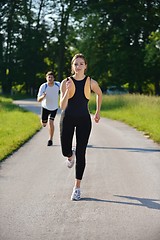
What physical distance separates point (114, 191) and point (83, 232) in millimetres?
2124

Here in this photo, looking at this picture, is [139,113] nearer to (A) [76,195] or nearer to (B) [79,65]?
(B) [79,65]

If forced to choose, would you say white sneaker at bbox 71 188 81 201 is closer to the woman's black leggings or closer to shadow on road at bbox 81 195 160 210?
shadow on road at bbox 81 195 160 210

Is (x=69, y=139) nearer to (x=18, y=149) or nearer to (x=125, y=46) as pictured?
→ (x=18, y=149)

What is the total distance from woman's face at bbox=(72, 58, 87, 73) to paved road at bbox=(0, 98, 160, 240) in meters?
1.70

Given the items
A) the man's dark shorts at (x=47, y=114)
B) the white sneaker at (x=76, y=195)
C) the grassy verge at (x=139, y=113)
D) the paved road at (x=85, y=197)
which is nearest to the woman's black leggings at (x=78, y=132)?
the white sneaker at (x=76, y=195)

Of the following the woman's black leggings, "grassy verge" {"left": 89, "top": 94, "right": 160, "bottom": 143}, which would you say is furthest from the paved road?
"grassy verge" {"left": 89, "top": 94, "right": 160, "bottom": 143}

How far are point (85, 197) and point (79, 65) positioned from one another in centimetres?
177

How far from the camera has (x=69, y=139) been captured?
7.09 m

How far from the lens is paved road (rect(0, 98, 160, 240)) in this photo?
17.5ft

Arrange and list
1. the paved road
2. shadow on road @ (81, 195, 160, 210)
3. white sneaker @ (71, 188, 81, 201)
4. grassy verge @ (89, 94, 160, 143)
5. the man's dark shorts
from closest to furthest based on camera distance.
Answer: the paved road, shadow on road @ (81, 195, 160, 210), white sneaker @ (71, 188, 81, 201), the man's dark shorts, grassy verge @ (89, 94, 160, 143)

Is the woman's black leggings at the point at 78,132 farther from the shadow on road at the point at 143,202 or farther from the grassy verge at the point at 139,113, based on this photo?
the grassy verge at the point at 139,113

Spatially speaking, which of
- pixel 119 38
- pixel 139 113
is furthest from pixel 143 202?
pixel 119 38

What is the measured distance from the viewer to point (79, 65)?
269 inches

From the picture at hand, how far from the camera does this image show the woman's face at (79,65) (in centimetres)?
682
